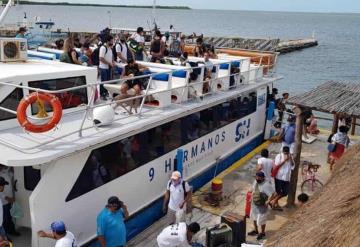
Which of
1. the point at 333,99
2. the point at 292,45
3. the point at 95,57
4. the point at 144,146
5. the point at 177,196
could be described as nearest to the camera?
the point at 177,196

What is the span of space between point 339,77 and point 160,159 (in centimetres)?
3658

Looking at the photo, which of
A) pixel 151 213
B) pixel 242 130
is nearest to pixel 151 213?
pixel 151 213

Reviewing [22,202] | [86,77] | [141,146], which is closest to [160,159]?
[141,146]

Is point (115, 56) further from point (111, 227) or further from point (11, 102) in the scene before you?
point (111, 227)

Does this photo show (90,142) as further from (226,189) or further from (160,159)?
(226,189)

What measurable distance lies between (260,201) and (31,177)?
4.32 metres

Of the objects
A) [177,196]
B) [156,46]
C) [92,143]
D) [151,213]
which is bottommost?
[151,213]

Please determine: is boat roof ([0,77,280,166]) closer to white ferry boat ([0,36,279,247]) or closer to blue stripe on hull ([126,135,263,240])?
white ferry boat ([0,36,279,247])

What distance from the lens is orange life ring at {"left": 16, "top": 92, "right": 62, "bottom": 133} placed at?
6.29 metres

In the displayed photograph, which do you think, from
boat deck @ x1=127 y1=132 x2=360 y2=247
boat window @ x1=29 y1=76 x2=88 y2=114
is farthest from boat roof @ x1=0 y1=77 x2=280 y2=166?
boat deck @ x1=127 y1=132 x2=360 y2=247

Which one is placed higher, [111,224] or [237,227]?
[111,224]

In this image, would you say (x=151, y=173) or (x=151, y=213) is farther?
(x=151, y=213)

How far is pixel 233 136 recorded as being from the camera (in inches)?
504

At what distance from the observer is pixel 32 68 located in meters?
7.88
